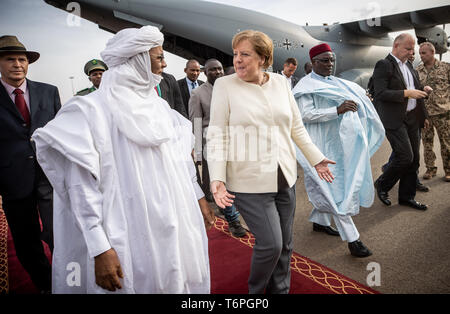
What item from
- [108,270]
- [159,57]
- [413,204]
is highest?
[159,57]

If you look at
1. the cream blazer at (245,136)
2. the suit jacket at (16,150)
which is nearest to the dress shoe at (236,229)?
the cream blazer at (245,136)

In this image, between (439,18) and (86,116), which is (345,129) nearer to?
(86,116)

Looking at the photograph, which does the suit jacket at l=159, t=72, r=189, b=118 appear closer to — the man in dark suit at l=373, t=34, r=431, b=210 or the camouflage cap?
the camouflage cap

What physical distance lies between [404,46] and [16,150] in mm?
3891

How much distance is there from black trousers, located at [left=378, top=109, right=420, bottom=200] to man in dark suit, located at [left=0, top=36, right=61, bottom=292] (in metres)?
3.51

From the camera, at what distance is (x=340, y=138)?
8.64 ft

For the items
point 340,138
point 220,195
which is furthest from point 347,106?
point 220,195

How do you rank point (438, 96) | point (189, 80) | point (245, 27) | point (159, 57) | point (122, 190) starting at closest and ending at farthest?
point (122, 190) < point (159, 57) < point (438, 96) < point (189, 80) < point (245, 27)

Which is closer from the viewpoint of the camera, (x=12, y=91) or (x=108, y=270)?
(x=108, y=270)

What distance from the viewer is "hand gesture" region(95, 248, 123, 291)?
1.13 metres

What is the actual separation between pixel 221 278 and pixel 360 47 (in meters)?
12.5

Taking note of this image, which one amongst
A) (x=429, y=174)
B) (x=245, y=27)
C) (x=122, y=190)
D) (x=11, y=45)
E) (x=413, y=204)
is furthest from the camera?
(x=245, y=27)

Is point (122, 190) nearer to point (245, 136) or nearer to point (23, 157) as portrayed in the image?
point (245, 136)

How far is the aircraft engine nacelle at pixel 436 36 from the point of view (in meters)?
11.4
